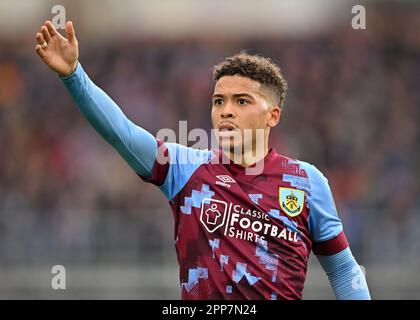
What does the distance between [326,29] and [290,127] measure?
301 cm

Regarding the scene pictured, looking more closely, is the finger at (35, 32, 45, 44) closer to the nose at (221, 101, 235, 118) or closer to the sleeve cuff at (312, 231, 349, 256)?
the nose at (221, 101, 235, 118)

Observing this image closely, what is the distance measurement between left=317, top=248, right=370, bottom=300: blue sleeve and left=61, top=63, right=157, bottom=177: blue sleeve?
1203 mm

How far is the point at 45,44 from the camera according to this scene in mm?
4840

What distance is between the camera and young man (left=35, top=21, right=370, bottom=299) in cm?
502

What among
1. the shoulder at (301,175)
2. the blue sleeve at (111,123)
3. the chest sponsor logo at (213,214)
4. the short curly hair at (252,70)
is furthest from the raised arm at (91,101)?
the shoulder at (301,175)

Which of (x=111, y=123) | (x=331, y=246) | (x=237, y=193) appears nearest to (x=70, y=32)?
(x=111, y=123)

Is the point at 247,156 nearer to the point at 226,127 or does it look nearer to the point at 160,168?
the point at 226,127

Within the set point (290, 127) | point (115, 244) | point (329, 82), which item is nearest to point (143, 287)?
point (115, 244)

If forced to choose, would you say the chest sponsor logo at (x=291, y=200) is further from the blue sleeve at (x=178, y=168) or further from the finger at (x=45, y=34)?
the finger at (x=45, y=34)

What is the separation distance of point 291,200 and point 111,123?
3.65ft

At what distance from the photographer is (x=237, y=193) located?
5.26 meters

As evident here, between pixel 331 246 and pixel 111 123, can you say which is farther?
pixel 331 246

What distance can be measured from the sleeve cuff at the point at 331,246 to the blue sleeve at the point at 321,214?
27 mm
